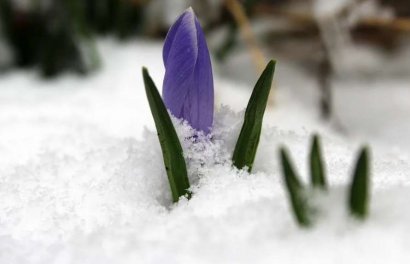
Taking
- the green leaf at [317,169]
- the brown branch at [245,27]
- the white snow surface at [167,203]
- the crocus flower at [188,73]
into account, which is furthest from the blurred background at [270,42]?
the green leaf at [317,169]

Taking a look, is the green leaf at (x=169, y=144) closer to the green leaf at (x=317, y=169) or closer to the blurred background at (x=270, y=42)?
the green leaf at (x=317, y=169)

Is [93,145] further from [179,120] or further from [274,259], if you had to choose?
[274,259]

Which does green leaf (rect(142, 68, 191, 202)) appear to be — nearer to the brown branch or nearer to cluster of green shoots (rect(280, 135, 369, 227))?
cluster of green shoots (rect(280, 135, 369, 227))

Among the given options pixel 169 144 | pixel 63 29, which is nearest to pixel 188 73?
pixel 169 144

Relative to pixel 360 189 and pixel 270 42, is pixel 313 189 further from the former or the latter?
pixel 270 42

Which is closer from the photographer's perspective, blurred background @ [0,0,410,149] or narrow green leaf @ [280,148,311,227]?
narrow green leaf @ [280,148,311,227]

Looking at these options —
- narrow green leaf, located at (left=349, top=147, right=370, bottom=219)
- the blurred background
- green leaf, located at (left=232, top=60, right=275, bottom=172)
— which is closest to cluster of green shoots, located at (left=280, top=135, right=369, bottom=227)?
narrow green leaf, located at (left=349, top=147, right=370, bottom=219)

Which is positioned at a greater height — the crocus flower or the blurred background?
the crocus flower
